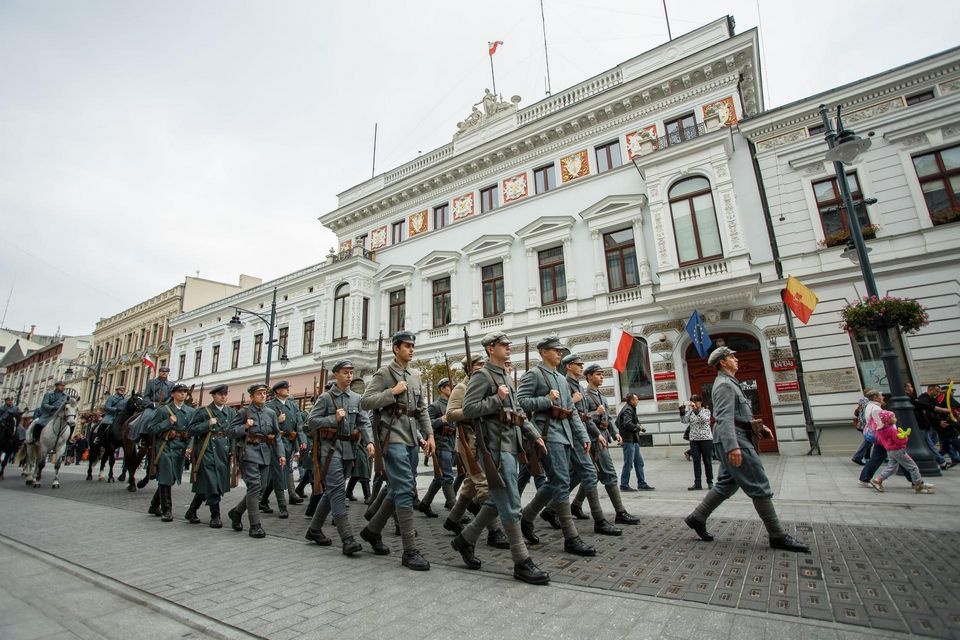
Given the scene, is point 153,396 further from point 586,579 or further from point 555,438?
point 586,579

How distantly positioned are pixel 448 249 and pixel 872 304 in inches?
688

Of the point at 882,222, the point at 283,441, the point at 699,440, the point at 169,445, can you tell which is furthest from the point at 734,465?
the point at 882,222

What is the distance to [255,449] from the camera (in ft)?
21.3

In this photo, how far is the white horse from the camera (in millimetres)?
11438

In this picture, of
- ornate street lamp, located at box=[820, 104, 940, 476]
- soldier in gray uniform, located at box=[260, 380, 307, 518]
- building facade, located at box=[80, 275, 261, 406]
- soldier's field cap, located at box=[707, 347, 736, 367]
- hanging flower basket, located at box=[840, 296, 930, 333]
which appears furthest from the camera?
building facade, located at box=[80, 275, 261, 406]

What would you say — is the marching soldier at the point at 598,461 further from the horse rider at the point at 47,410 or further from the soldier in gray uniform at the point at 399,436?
the horse rider at the point at 47,410

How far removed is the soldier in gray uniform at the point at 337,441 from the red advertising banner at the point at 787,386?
13.6 meters

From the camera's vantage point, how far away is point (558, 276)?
19797mm

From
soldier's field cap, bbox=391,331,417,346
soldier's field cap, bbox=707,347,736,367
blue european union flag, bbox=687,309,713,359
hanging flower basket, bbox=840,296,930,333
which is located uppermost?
blue european union flag, bbox=687,309,713,359

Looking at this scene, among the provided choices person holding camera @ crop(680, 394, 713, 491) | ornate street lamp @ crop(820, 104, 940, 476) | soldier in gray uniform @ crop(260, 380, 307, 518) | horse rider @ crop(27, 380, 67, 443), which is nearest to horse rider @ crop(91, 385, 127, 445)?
horse rider @ crop(27, 380, 67, 443)

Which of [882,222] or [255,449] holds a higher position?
[882,222]

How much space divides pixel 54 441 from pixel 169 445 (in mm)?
6397

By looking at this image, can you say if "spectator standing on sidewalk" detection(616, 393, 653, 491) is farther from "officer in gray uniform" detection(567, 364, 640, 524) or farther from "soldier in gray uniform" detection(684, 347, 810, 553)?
"soldier in gray uniform" detection(684, 347, 810, 553)

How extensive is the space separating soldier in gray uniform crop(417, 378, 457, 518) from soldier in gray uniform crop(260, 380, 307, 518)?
2.36 m
